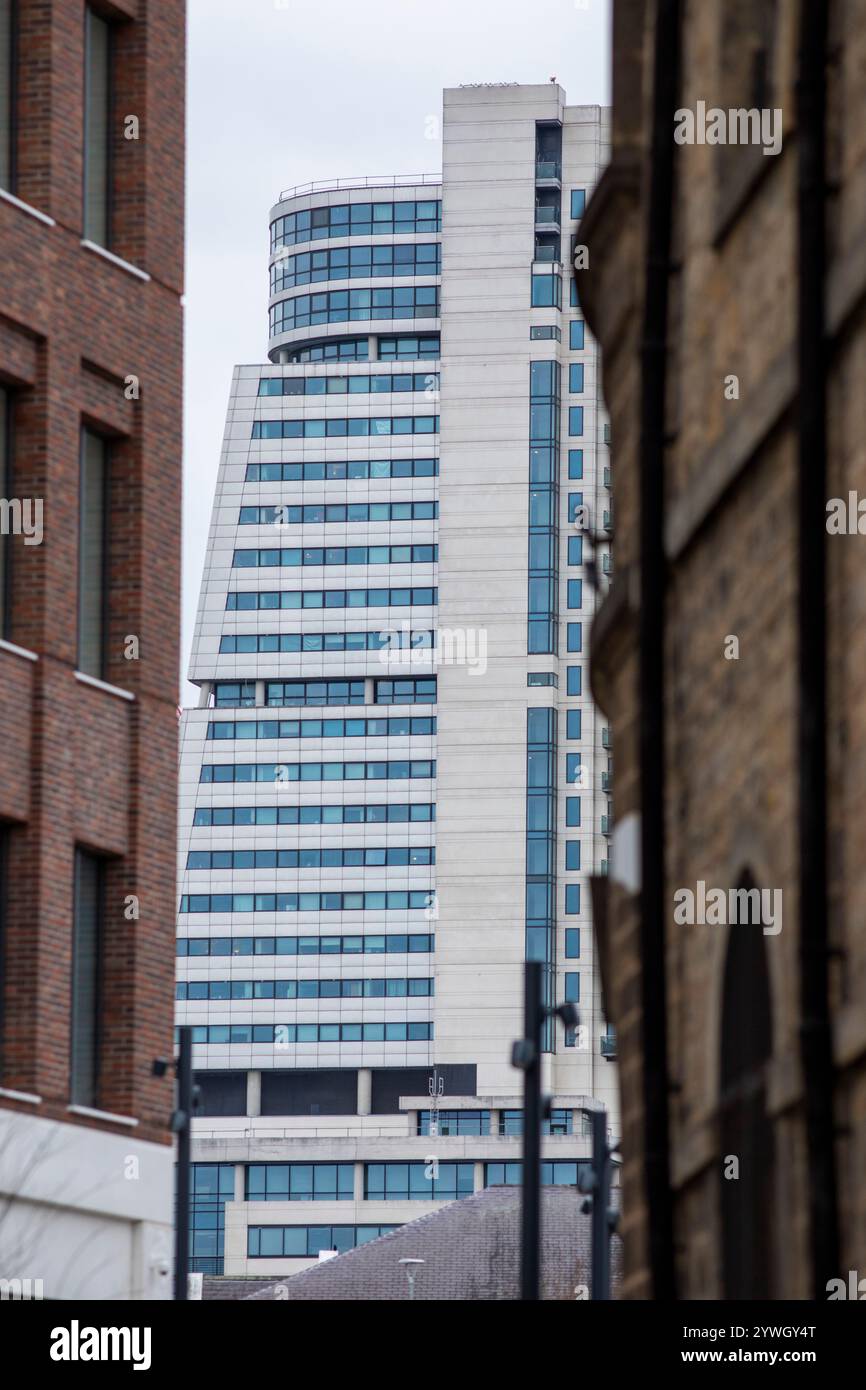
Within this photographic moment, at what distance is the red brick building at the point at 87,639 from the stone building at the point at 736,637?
1069 cm

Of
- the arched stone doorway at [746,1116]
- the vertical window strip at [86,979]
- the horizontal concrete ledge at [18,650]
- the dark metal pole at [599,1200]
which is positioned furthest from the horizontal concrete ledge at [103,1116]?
the arched stone doorway at [746,1116]

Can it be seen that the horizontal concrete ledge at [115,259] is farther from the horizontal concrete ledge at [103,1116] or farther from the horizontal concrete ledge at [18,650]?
the horizontal concrete ledge at [103,1116]

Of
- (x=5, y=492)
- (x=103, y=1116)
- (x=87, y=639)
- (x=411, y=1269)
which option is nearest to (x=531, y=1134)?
(x=103, y=1116)

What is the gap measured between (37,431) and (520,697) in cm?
12552

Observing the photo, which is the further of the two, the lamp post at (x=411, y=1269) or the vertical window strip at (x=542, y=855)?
the vertical window strip at (x=542, y=855)

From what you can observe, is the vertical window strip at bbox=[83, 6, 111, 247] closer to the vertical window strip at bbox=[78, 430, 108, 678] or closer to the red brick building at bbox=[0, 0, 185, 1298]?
the red brick building at bbox=[0, 0, 185, 1298]

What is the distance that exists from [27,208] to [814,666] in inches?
706

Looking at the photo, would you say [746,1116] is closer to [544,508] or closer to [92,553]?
[92,553]

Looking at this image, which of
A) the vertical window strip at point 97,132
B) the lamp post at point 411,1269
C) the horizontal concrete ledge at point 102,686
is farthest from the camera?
the lamp post at point 411,1269

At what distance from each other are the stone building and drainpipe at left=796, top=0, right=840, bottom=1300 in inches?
0.5

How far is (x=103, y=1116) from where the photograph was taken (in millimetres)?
28172

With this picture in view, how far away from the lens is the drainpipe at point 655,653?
15125 millimetres

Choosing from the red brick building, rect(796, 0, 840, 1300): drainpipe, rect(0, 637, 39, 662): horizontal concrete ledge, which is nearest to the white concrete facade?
the red brick building

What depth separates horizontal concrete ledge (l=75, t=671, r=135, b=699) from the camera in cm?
2848
